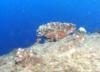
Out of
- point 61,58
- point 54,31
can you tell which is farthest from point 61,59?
point 54,31

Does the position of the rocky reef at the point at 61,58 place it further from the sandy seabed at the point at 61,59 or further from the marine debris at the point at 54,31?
the marine debris at the point at 54,31

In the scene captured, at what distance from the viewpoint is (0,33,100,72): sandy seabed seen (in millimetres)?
5219

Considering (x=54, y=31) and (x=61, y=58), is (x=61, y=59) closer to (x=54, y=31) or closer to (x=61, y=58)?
(x=61, y=58)

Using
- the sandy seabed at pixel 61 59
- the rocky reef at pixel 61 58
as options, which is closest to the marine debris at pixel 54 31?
the rocky reef at pixel 61 58

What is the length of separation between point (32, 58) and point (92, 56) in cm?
133

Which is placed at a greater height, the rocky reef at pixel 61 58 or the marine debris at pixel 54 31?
the marine debris at pixel 54 31

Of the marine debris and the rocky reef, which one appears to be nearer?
the rocky reef

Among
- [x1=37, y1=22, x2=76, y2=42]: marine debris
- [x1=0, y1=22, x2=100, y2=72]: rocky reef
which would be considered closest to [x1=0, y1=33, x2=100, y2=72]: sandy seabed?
[x1=0, y1=22, x2=100, y2=72]: rocky reef

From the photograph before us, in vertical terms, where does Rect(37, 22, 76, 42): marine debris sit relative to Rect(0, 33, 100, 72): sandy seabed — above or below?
above

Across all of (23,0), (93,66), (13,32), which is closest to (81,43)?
(93,66)

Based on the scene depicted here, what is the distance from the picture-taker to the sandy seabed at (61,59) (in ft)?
17.1

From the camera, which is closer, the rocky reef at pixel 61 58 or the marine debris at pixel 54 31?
the rocky reef at pixel 61 58

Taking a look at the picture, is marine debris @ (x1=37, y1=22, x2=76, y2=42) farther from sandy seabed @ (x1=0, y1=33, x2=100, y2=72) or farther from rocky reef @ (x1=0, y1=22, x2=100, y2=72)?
sandy seabed @ (x1=0, y1=33, x2=100, y2=72)

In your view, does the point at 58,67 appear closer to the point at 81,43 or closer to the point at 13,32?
the point at 81,43
